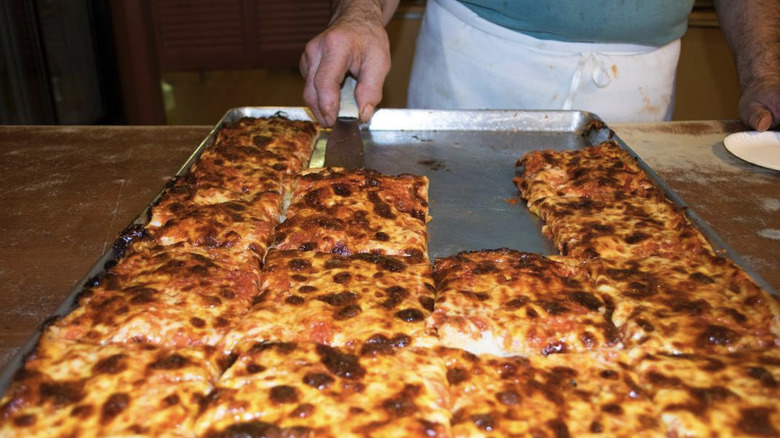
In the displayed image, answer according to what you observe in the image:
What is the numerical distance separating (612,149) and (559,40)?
3.65 feet

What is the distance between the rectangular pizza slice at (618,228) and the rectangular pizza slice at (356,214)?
67 cm

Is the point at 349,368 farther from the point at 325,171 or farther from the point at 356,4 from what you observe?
the point at 356,4

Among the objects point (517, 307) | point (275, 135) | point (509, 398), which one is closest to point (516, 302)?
Answer: point (517, 307)

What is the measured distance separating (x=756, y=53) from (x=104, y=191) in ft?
14.7

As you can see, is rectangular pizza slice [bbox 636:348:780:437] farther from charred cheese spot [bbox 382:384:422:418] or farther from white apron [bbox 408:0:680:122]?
white apron [bbox 408:0:680:122]

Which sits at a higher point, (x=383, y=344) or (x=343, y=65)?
(x=343, y=65)

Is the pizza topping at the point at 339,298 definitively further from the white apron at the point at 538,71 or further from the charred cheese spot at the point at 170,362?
the white apron at the point at 538,71

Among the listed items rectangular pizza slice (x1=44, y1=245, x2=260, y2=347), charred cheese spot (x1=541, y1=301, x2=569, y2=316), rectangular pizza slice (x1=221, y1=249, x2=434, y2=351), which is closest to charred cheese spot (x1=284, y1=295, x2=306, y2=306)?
rectangular pizza slice (x1=221, y1=249, x2=434, y2=351)

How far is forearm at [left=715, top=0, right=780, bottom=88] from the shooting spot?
4.70 metres

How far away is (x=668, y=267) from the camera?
2910mm

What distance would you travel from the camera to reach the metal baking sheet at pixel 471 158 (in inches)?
134

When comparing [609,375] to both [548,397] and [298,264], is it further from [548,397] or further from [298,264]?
[298,264]

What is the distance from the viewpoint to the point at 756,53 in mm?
4773

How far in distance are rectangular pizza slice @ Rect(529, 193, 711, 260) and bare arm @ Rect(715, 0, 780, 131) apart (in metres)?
1.56
